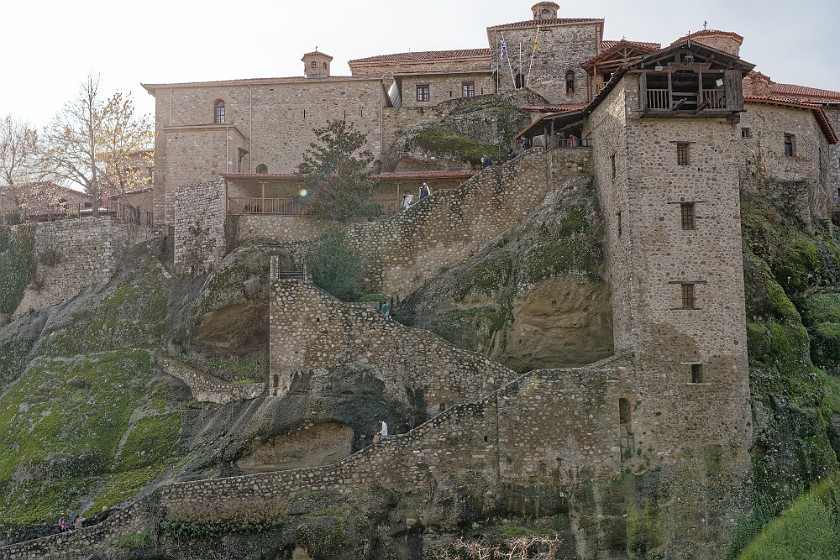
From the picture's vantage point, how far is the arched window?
171ft

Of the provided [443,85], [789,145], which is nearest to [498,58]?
[443,85]

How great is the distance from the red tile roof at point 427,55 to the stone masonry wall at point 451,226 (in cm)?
1747

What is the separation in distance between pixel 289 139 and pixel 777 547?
3065 cm

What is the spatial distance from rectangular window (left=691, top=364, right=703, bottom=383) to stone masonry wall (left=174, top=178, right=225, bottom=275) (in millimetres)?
20124

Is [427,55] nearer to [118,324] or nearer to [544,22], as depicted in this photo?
[544,22]

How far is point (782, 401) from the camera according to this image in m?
32.1

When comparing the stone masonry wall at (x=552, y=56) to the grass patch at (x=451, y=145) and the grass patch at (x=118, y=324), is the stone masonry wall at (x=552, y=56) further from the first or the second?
the grass patch at (x=118, y=324)

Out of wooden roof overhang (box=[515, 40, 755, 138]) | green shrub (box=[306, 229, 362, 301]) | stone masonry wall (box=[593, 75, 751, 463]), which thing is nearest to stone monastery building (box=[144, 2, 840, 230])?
green shrub (box=[306, 229, 362, 301])

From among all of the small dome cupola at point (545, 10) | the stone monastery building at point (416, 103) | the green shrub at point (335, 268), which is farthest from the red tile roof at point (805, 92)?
the green shrub at point (335, 268)

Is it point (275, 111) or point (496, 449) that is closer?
point (496, 449)

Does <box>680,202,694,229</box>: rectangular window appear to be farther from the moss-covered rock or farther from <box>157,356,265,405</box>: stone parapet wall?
the moss-covered rock

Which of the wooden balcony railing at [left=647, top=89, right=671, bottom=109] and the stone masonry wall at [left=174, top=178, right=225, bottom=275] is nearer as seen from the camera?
the wooden balcony railing at [left=647, top=89, right=671, bottom=109]

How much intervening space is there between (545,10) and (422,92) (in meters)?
8.74

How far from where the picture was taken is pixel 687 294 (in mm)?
31766
